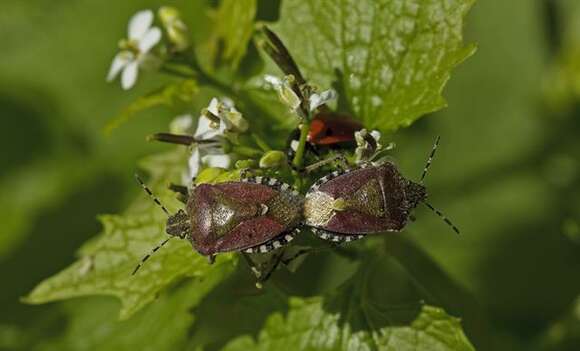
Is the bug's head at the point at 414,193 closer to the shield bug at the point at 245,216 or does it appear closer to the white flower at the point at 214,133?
the shield bug at the point at 245,216

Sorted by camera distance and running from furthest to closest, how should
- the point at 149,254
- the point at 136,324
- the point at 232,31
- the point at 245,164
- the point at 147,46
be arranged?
the point at 136,324 → the point at 232,31 → the point at 147,46 → the point at 149,254 → the point at 245,164

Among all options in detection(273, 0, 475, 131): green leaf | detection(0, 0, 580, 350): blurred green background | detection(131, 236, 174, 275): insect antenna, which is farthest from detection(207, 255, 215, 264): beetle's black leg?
detection(0, 0, 580, 350): blurred green background

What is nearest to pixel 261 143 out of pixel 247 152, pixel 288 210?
pixel 247 152

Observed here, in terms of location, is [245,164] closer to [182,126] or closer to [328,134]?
[328,134]

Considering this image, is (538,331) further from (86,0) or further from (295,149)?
(86,0)

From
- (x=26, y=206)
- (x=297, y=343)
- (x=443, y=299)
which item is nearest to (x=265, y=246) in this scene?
(x=297, y=343)

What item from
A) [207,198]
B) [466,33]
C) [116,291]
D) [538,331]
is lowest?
[538,331]
